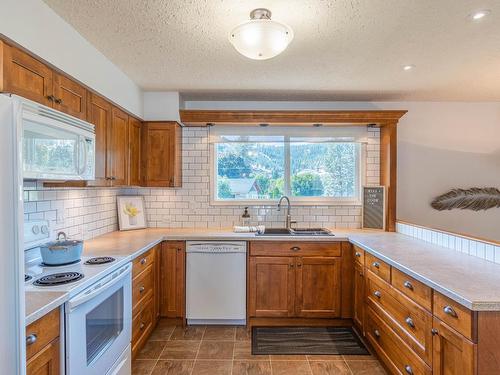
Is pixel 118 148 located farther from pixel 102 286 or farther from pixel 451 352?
pixel 451 352

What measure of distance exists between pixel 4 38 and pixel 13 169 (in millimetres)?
842

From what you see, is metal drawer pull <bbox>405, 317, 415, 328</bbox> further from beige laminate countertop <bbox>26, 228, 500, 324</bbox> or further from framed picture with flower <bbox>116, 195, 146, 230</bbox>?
framed picture with flower <bbox>116, 195, 146, 230</bbox>

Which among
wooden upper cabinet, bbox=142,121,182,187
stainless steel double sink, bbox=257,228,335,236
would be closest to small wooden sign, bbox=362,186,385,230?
stainless steel double sink, bbox=257,228,335,236

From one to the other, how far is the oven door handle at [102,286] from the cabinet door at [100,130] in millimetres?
746

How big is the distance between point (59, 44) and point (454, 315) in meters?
2.61

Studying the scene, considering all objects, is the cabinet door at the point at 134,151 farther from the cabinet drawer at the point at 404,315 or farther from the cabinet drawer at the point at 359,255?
the cabinet drawer at the point at 404,315

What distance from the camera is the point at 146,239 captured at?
2770 millimetres

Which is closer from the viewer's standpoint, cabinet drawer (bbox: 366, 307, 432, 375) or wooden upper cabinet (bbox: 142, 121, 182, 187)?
cabinet drawer (bbox: 366, 307, 432, 375)

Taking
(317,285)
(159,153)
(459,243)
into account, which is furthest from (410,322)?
(159,153)

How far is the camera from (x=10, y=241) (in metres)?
0.96

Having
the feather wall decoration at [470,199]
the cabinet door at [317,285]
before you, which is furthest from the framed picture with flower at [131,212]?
the feather wall decoration at [470,199]

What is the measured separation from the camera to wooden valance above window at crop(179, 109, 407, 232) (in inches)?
127

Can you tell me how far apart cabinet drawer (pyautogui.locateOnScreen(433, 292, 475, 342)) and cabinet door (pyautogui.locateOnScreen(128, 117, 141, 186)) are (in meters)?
2.66

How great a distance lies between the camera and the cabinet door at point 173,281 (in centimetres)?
294
